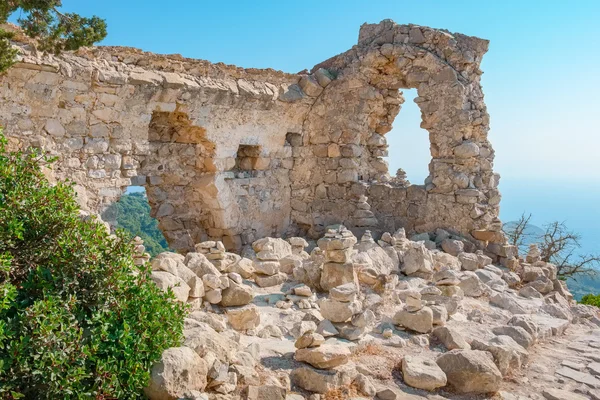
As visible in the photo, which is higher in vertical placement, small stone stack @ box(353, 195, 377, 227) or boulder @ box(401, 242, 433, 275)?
small stone stack @ box(353, 195, 377, 227)

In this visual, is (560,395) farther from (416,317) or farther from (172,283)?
(172,283)

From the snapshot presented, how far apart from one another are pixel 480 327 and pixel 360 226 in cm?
429

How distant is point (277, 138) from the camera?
9914 millimetres

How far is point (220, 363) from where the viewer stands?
11.3 ft

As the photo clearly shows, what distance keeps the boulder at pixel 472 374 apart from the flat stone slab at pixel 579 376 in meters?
1.05

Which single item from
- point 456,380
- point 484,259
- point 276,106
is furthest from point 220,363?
point 276,106

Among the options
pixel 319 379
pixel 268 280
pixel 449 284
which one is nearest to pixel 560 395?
pixel 319 379

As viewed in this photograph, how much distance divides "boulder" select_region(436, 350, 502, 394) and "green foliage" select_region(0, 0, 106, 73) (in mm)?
5273

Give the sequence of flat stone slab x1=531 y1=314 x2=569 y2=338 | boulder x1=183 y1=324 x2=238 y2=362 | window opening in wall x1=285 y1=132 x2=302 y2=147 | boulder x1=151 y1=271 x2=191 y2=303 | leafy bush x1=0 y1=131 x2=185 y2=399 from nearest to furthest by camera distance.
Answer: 1. leafy bush x1=0 y1=131 x2=185 y2=399
2. boulder x1=183 y1=324 x2=238 y2=362
3. boulder x1=151 y1=271 x2=191 y2=303
4. flat stone slab x1=531 y1=314 x2=569 y2=338
5. window opening in wall x1=285 y1=132 x2=302 y2=147

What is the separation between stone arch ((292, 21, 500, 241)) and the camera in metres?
9.20

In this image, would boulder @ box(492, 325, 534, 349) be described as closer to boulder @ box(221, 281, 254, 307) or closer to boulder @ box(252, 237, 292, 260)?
boulder @ box(221, 281, 254, 307)

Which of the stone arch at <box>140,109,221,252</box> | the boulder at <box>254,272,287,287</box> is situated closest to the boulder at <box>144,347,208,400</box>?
the boulder at <box>254,272,287,287</box>

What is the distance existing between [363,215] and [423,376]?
5846 mm

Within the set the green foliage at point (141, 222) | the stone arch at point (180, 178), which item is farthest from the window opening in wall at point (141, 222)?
the stone arch at point (180, 178)
